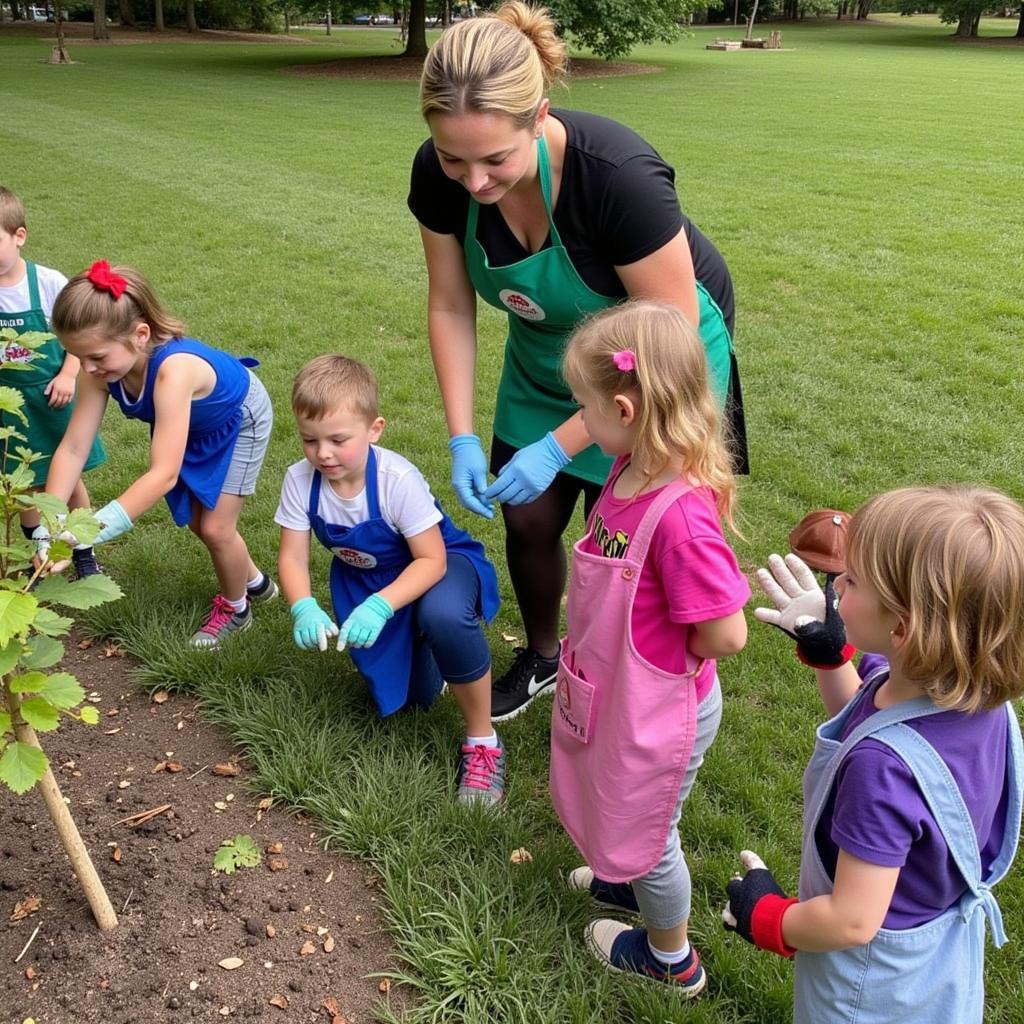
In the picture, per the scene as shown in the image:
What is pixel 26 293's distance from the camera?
3.43m

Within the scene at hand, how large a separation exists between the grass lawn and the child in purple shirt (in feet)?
2.16

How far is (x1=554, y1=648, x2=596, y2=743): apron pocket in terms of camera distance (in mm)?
1872

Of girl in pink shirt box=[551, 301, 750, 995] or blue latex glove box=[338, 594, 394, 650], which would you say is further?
blue latex glove box=[338, 594, 394, 650]

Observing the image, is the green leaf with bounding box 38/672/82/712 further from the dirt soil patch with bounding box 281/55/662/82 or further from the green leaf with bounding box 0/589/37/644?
the dirt soil patch with bounding box 281/55/662/82

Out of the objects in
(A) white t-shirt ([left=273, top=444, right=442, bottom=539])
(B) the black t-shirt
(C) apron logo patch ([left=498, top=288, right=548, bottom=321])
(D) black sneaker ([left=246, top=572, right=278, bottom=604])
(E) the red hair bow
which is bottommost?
(D) black sneaker ([left=246, top=572, right=278, bottom=604])

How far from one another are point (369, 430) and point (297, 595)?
48 centimetres

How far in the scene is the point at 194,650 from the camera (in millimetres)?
3107

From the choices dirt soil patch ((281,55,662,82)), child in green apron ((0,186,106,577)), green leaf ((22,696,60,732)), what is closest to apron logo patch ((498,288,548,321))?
green leaf ((22,696,60,732))

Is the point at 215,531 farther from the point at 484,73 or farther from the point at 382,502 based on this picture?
the point at 484,73

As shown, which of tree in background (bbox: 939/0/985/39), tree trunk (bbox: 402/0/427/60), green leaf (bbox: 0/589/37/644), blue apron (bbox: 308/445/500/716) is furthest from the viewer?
tree in background (bbox: 939/0/985/39)

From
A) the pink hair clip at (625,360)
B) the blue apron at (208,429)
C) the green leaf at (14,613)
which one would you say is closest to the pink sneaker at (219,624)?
the blue apron at (208,429)

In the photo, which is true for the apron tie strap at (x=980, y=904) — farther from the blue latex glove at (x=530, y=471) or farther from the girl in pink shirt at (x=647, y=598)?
the blue latex glove at (x=530, y=471)

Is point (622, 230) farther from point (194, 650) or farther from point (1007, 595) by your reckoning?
point (194, 650)

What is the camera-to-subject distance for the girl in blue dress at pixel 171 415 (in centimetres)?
273
